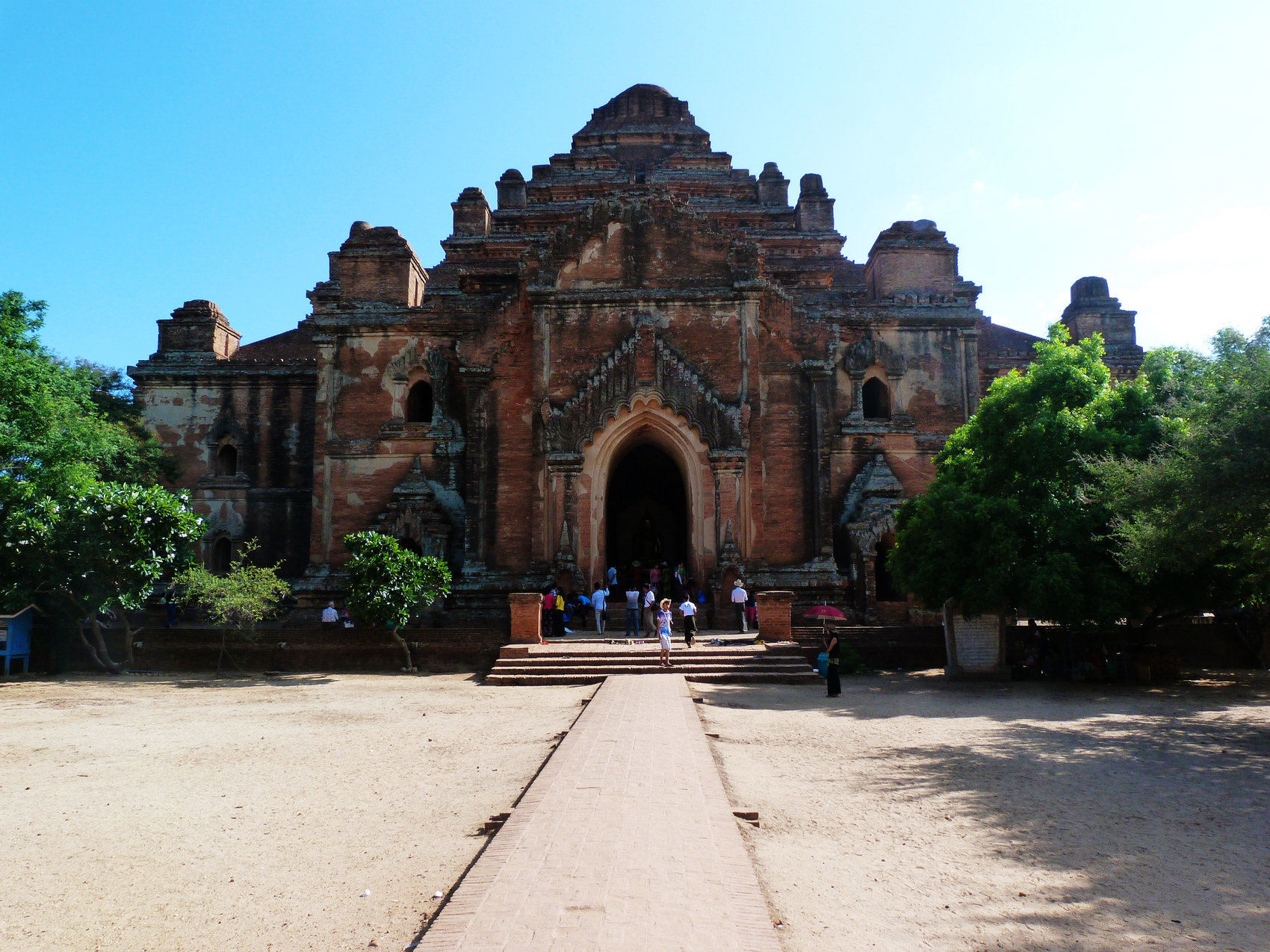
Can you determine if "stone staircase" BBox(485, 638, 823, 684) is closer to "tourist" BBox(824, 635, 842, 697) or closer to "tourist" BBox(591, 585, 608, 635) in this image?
"tourist" BBox(824, 635, 842, 697)

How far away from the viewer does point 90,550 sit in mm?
18094

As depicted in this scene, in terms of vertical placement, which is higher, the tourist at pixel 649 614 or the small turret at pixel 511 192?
the small turret at pixel 511 192

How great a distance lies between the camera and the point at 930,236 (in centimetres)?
2545

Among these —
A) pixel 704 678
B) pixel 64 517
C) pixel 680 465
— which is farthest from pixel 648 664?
pixel 64 517

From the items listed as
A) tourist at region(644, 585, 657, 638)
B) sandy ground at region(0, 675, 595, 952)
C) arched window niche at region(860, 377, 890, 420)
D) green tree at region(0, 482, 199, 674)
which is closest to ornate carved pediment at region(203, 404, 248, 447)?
green tree at region(0, 482, 199, 674)

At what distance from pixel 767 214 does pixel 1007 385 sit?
13.3m

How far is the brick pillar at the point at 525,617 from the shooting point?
18.1m

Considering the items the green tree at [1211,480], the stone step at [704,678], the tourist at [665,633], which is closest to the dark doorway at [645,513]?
the tourist at [665,633]

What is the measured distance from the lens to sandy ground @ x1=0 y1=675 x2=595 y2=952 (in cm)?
528

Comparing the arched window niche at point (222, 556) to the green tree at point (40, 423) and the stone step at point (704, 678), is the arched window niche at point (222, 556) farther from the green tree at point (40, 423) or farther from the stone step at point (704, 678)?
the stone step at point (704, 678)

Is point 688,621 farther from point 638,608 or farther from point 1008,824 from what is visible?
point 1008,824

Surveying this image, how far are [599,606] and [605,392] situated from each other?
5.39 m

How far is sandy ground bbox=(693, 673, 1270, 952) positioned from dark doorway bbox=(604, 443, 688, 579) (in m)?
14.3

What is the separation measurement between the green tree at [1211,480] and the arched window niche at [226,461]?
24.6 m
